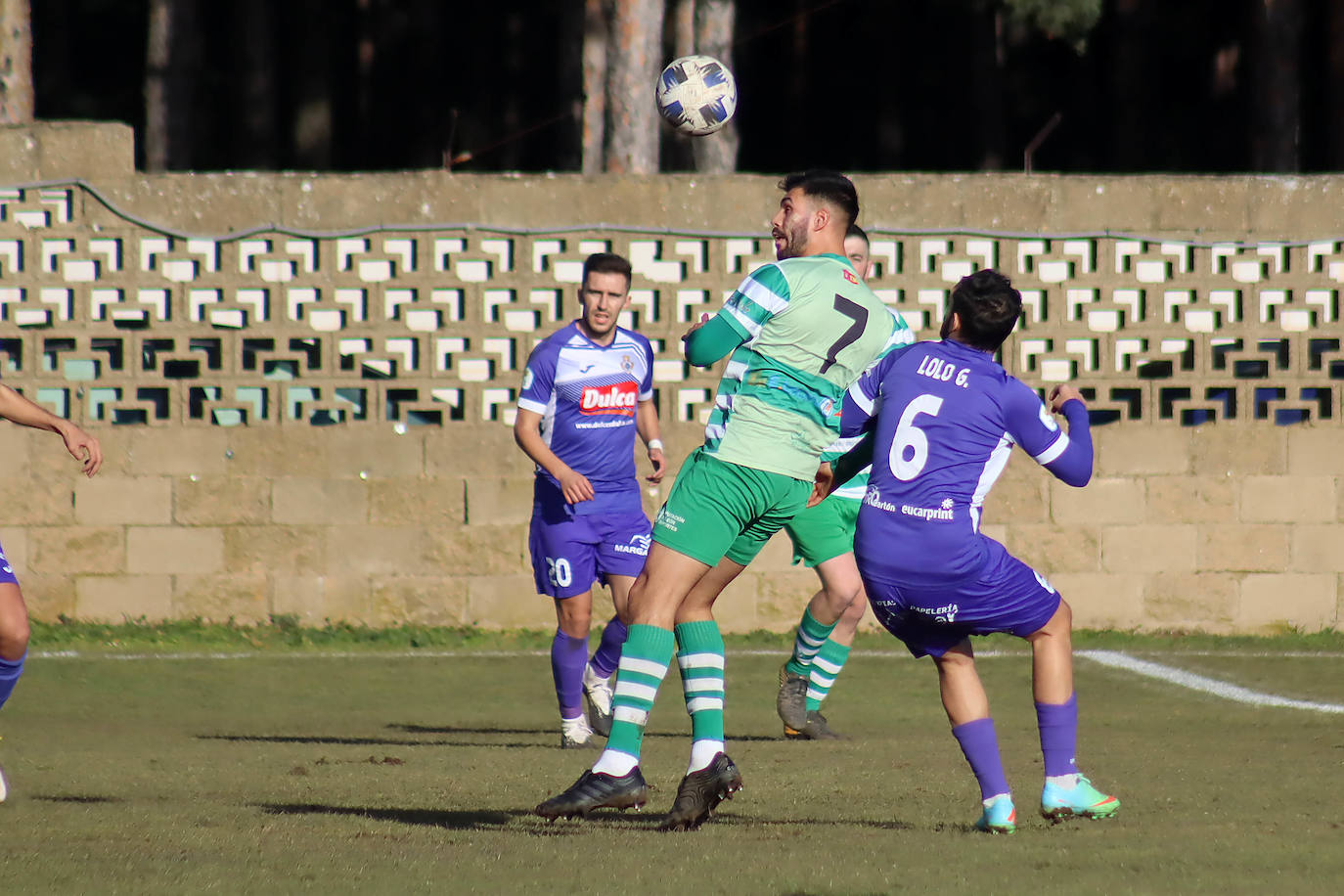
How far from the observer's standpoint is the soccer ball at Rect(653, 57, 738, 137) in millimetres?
9734

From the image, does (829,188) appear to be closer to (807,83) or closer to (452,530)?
(452,530)

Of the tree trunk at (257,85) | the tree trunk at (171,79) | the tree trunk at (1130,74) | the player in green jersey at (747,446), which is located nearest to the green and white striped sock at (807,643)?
the player in green jersey at (747,446)

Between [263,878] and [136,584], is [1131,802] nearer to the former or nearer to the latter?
[263,878]

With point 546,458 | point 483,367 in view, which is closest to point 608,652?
point 546,458

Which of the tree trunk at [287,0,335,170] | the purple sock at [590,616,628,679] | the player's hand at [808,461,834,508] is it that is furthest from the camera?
the tree trunk at [287,0,335,170]

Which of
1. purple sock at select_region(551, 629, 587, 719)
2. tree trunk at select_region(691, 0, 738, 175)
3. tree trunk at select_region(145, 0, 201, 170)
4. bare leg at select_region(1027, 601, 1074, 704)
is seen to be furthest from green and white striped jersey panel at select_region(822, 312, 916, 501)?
tree trunk at select_region(145, 0, 201, 170)

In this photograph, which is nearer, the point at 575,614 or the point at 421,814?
the point at 421,814

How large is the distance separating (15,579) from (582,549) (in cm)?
278

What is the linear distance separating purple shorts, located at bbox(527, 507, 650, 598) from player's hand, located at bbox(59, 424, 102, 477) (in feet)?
7.69

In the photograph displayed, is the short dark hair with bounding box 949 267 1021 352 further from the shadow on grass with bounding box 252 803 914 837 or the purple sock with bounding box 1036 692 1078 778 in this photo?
the shadow on grass with bounding box 252 803 914 837

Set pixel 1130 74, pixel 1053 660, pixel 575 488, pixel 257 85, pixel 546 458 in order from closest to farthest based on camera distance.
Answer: pixel 1053 660, pixel 575 488, pixel 546 458, pixel 257 85, pixel 1130 74

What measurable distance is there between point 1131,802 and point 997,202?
716cm

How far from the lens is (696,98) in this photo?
9773mm

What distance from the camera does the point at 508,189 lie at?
1248cm
